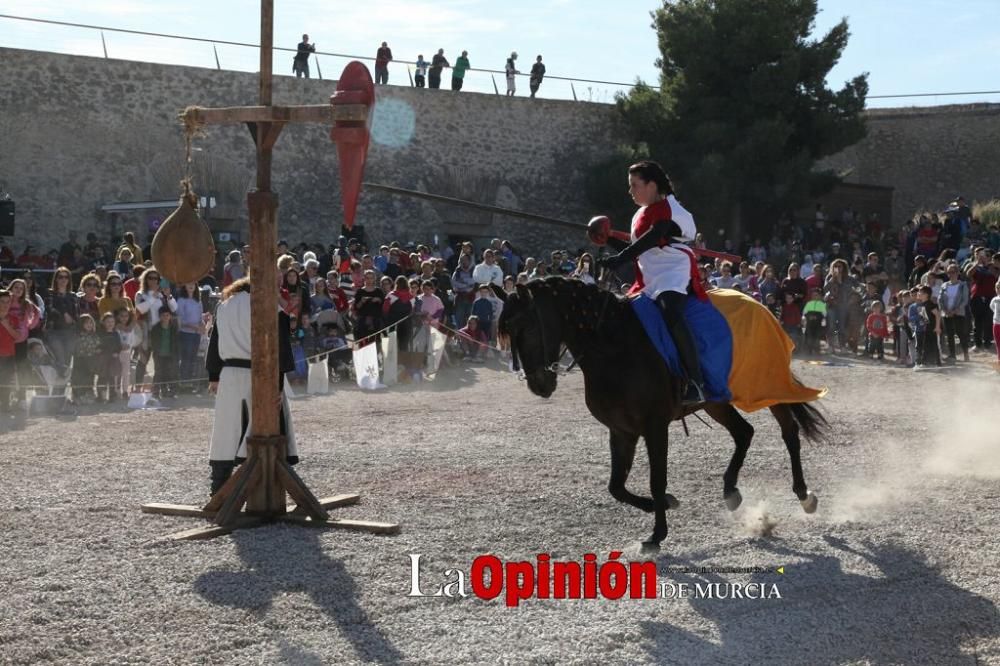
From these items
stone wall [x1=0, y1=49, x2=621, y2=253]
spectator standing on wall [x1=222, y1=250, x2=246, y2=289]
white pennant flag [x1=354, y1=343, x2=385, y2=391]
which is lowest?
white pennant flag [x1=354, y1=343, x2=385, y2=391]

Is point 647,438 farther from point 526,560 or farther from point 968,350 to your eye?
point 968,350

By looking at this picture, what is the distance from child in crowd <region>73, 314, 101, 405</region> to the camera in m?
14.5

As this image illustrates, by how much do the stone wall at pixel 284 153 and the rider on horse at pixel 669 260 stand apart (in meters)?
20.9

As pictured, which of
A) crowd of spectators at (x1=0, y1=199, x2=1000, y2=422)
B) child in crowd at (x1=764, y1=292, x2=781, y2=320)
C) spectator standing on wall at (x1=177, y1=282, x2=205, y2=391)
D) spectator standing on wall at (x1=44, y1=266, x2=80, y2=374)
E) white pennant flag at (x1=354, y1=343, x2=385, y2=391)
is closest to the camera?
crowd of spectators at (x1=0, y1=199, x2=1000, y2=422)

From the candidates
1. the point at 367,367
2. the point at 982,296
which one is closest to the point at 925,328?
the point at 982,296

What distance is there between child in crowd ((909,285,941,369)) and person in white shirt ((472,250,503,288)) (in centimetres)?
655

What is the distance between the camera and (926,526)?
25.4 ft

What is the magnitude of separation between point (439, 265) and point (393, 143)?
1241cm

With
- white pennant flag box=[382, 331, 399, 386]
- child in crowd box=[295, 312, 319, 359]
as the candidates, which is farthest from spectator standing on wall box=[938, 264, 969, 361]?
child in crowd box=[295, 312, 319, 359]

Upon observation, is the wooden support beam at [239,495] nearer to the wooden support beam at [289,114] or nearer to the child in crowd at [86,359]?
the wooden support beam at [289,114]

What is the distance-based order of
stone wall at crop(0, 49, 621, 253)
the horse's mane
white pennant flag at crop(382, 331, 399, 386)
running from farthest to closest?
stone wall at crop(0, 49, 621, 253)
white pennant flag at crop(382, 331, 399, 386)
the horse's mane

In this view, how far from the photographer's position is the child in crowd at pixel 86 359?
14.5 m

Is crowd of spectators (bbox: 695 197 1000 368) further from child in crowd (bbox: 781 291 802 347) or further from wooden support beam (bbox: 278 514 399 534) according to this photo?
wooden support beam (bbox: 278 514 399 534)

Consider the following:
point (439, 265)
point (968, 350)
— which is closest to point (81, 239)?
point (439, 265)
